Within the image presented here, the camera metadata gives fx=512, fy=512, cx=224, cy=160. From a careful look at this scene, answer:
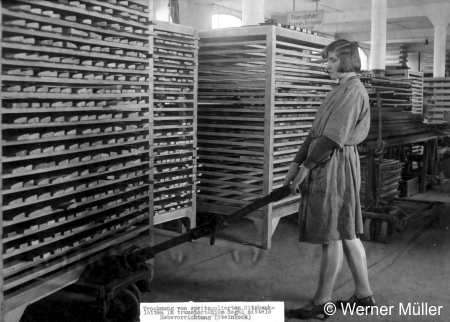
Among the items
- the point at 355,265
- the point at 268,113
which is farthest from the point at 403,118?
the point at 355,265

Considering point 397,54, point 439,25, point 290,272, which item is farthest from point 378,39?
point 397,54

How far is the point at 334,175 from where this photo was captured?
286 cm

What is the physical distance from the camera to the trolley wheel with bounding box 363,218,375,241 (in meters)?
4.71

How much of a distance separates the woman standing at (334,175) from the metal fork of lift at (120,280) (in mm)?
205

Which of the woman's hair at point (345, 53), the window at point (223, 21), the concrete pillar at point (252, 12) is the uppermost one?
the window at point (223, 21)

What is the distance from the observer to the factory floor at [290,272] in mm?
3250

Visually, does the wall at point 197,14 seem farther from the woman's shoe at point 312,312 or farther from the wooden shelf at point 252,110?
the woman's shoe at point 312,312

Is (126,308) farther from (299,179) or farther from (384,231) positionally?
(384,231)

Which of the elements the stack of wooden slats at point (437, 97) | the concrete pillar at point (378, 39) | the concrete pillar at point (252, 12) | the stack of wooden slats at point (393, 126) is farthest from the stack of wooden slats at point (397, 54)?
the concrete pillar at point (252, 12)

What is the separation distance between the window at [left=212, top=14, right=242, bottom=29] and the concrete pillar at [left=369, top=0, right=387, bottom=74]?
5.24 m

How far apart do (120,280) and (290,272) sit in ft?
4.84

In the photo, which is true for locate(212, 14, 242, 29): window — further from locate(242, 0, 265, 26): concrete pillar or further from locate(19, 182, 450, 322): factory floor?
locate(19, 182, 450, 322): factory floor

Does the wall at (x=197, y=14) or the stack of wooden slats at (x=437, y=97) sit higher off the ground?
the wall at (x=197, y=14)

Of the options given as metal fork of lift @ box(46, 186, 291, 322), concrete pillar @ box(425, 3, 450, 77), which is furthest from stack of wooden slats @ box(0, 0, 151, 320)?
concrete pillar @ box(425, 3, 450, 77)
